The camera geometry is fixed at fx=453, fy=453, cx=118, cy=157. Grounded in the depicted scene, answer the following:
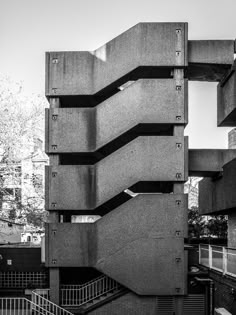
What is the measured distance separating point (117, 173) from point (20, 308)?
287 inches

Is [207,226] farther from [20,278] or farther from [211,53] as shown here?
[211,53]

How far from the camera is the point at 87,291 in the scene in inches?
760

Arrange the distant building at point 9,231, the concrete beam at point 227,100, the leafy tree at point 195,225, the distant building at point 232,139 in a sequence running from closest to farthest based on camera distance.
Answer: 1. the concrete beam at point 227,100
2. the distant building at point 9,231
3. the distant building at point 232,139
4. the leafy tree at point 195,225

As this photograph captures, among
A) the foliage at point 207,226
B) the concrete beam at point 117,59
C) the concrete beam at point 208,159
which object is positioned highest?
the concrete beam at point 117,59

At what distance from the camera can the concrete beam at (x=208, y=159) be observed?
63.0 feet

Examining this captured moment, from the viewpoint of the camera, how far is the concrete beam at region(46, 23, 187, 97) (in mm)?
18391

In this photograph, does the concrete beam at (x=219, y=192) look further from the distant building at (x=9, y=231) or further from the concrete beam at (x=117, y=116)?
the distant building at (x=9, y=231)

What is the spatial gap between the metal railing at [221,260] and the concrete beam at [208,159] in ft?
10.7

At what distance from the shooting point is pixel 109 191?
1864cm

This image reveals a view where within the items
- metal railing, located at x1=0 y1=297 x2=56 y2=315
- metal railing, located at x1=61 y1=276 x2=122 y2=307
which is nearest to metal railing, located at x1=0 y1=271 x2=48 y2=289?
metal railing, located at x1=0 y1=297 x2=56 y2=315

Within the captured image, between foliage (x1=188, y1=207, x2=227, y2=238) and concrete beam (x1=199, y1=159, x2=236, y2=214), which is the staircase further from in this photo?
foliage (x1=188, y1=207, x2=227, y2=238)

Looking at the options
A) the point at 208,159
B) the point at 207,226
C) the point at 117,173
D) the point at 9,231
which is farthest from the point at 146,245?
the point at 207,226

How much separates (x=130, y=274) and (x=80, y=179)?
4368 millimetres

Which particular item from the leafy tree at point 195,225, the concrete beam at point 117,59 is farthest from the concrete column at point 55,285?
the leafy tree at point 195,225
